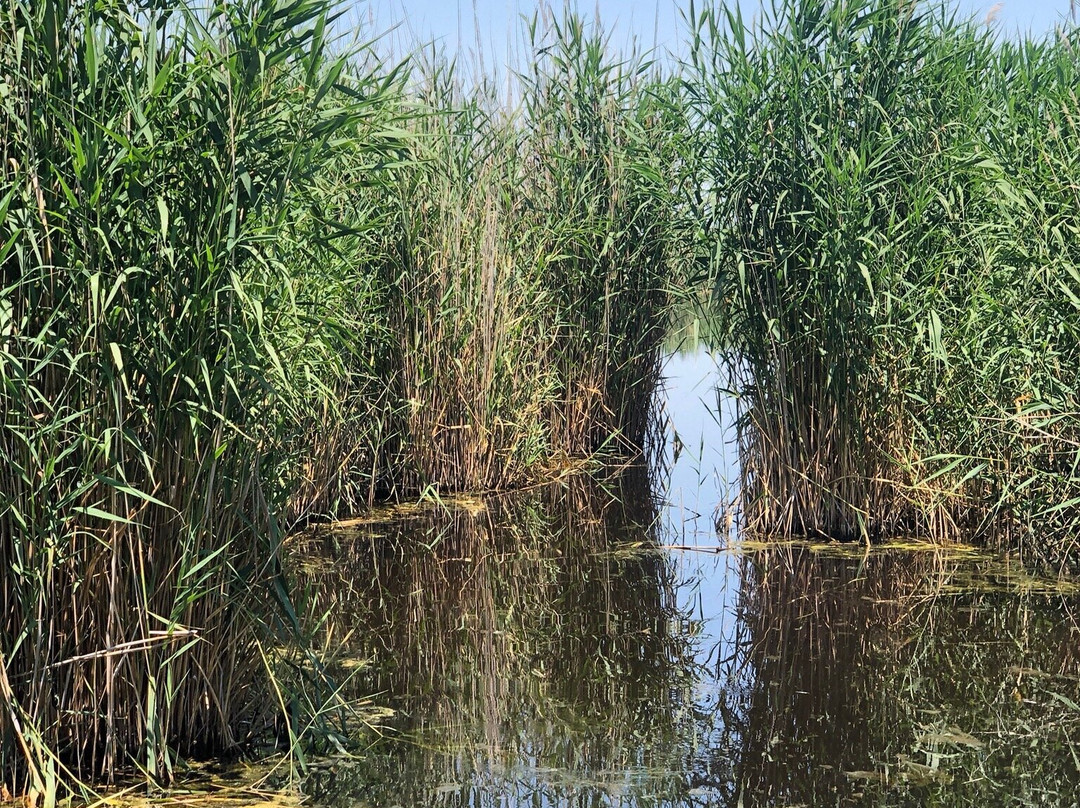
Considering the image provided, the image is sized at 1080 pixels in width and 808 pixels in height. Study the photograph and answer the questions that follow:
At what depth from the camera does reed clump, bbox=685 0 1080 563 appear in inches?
206

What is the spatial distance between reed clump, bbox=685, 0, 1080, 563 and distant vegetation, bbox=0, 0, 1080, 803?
2 centimetres

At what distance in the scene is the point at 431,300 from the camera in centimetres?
700

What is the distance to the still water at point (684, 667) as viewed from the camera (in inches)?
128

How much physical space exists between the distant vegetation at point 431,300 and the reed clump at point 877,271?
0.02 m

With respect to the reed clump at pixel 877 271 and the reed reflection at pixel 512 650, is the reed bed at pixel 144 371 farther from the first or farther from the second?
the reed clump at pixel 877 271

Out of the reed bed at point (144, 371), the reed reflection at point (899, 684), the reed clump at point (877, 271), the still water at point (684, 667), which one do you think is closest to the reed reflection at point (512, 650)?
the still water at point (684, 667)

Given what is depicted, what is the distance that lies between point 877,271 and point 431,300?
2635 mm

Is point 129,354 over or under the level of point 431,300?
under

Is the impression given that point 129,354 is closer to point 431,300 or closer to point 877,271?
point 877,271

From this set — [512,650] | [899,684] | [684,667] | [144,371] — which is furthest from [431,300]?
[144,371]

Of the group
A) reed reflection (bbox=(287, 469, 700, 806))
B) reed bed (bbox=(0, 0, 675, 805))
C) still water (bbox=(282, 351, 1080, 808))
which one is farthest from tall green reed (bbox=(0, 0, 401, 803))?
reed reflection (bbox=(287, 469, 700, 806))

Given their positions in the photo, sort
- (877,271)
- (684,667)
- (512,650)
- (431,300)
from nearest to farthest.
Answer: (684,667) → (512,650) → (877,271) → (431,300)

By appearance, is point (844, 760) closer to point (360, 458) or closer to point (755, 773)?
point (755, 773)

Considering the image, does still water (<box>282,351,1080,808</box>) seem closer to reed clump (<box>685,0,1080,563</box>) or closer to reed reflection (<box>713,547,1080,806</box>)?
reed reflection (<box>713,547,1080,806</box>)
